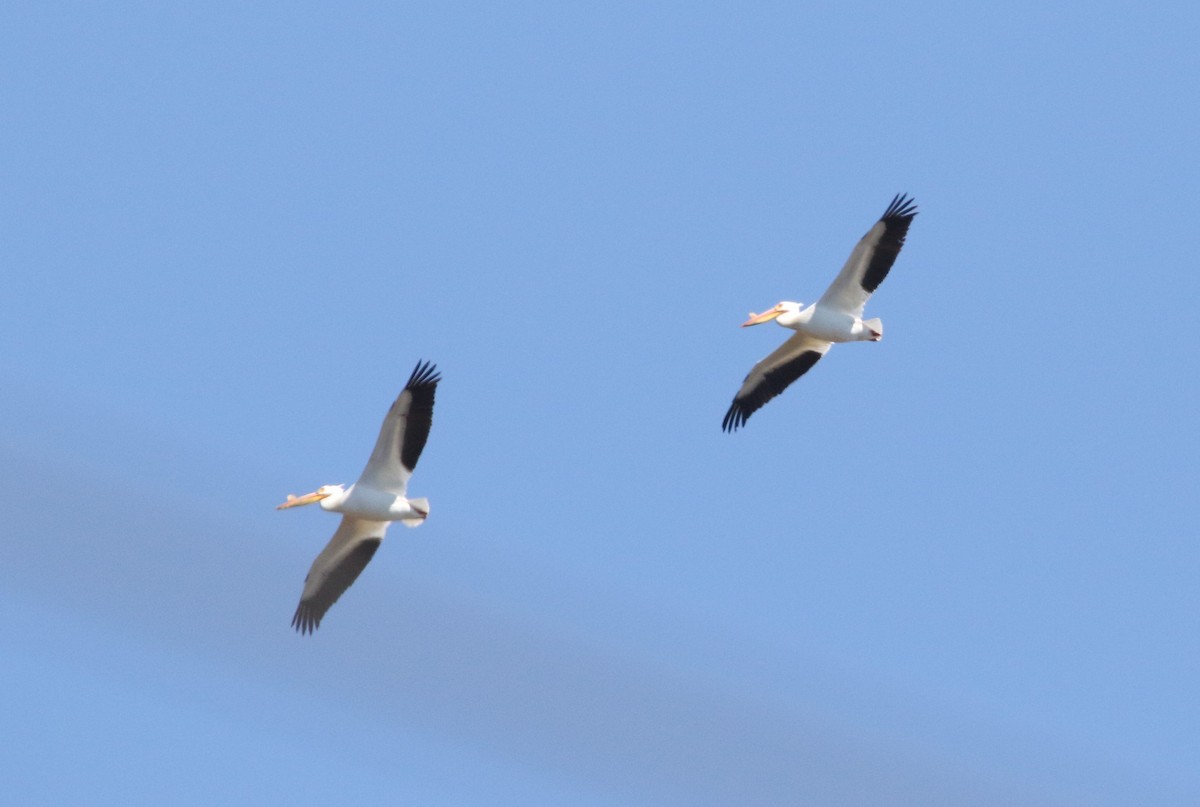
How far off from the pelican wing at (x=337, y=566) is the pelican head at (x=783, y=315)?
509 cm

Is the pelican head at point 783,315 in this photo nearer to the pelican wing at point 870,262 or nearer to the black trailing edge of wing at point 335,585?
the pelican wing at point 870,262

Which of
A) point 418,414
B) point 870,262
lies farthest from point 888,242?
point 418,414

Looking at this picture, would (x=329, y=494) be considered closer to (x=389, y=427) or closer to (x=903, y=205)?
(x=389, y=427)

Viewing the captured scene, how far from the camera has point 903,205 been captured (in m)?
21.1

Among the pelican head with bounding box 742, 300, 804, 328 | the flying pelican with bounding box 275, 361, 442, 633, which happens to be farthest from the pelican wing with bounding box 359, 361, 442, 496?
the pelican head with bounding box 742, 300, 804, 328

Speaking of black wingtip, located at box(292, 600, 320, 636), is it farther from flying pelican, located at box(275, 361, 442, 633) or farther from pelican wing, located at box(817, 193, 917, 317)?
pelican wing, located at box(817, 193, 917, 317)

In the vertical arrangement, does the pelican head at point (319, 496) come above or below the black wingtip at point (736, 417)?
below

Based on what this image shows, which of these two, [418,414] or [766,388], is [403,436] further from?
[766,388]

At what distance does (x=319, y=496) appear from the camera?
1966 cm

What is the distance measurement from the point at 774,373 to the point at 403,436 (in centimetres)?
574

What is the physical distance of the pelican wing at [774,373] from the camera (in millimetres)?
22562

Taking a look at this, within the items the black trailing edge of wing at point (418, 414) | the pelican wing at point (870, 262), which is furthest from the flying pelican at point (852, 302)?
the black trailing edge of wing at point (418, 414)

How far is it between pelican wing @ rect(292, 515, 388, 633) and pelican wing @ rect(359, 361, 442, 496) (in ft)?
2.54

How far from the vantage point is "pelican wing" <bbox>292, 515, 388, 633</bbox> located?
64.7 ft
